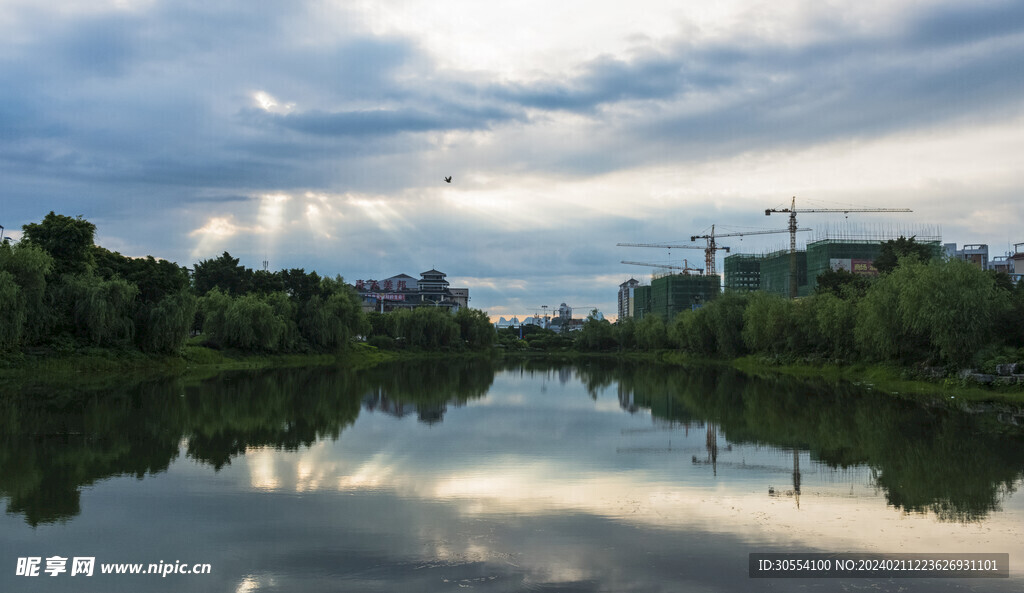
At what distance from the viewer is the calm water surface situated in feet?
25.0

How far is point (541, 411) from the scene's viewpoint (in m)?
25.7

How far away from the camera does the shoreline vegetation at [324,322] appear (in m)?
30.2

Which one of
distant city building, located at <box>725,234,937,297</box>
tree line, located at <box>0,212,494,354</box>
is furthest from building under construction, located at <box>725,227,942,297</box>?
tree line, located at <box>0,212,494,354</box>

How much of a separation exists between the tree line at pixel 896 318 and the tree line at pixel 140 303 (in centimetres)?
3776

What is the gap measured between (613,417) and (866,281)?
121ft

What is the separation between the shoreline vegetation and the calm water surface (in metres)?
10.3

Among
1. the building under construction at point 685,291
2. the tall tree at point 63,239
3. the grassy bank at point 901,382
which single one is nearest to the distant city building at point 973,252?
the building under construction at point 685,291

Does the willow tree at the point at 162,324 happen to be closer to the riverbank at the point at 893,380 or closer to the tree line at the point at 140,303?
the tree line at the point at 140,303

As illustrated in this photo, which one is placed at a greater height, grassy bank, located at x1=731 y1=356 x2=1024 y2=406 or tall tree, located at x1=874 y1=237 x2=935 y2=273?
tall tree, located at x1=874 y1=237 x2=935 y2=273

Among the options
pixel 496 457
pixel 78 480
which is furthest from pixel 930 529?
pixel 78 480

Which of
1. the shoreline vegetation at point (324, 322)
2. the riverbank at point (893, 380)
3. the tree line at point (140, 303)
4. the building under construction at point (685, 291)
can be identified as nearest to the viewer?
the riverbank at point (893, 380)

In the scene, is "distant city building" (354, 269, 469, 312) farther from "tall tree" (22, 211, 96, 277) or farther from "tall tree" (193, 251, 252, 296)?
"tall tree" (22, 211, 96, 277)

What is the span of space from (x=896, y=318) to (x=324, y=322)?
47973 mm

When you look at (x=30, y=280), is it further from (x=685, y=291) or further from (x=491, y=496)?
(x=685, y=291)
